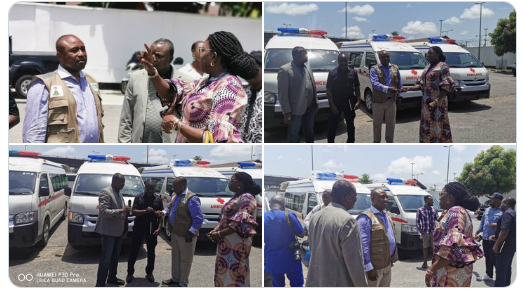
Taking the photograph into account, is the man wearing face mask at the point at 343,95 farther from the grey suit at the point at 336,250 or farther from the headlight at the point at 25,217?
the headlight at the point at 25,217

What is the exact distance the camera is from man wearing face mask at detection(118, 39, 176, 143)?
167 inches

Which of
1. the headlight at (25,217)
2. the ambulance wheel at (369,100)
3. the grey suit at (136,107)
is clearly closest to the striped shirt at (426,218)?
the ambulance wheel at (369,100)

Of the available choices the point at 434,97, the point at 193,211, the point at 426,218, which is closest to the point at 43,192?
the point at 193,211

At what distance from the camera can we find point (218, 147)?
156 inches

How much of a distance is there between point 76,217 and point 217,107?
75.7 inches

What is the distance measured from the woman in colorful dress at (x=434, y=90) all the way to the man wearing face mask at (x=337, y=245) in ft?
3.68

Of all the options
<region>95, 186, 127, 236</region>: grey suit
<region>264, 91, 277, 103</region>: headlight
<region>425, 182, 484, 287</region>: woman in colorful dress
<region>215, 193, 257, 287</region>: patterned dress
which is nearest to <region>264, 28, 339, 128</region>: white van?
<region>264, 91, 277, 103</region>: headlight

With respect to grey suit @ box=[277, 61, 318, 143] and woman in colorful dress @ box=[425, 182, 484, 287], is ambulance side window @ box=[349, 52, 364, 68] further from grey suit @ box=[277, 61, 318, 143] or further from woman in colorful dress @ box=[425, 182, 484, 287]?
woman in colorful dress @ box=[425, 182, 484, 287]

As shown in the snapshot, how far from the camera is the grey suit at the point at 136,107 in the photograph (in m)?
4.25

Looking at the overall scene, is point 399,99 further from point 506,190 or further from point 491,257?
point 491,257

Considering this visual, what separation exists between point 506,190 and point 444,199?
0.70 m

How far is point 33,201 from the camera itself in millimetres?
4430
